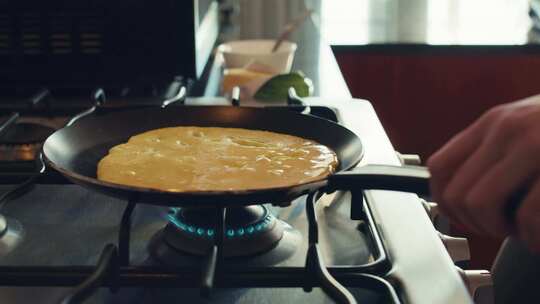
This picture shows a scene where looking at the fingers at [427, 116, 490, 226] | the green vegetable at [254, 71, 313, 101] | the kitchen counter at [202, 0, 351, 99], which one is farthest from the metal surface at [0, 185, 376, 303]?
the kitchen counter at [202, 0, 351, 99]

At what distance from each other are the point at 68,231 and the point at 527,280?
1.47 feet

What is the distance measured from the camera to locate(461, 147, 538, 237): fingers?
0.39 meters

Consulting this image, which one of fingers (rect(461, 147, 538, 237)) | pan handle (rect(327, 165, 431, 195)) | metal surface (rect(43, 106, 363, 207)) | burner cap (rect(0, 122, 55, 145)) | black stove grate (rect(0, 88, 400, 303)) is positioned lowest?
black stove grate (rect(0, 88, 400, 303))

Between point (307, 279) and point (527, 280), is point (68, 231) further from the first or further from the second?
point (527, 280)

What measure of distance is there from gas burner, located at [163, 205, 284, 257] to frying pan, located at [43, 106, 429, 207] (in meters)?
0.06


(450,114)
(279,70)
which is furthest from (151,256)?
(450,114)

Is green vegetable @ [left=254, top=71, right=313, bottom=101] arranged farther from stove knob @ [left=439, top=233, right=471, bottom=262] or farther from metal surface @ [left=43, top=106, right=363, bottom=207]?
stove knob @ [left=439, top=233, right=471, bottom=262]

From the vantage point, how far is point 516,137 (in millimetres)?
397

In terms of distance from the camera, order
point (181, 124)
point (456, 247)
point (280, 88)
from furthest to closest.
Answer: point (280, 88) → point (181, 124) → point (456, 247)

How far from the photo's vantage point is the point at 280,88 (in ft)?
3.74

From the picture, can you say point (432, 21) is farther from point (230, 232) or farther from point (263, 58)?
point (230, 232)

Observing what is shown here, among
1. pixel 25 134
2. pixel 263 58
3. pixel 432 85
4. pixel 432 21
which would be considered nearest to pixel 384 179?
pixel 25 134

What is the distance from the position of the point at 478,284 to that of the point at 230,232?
215 millimetres

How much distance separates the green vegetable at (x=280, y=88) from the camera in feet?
3.74
